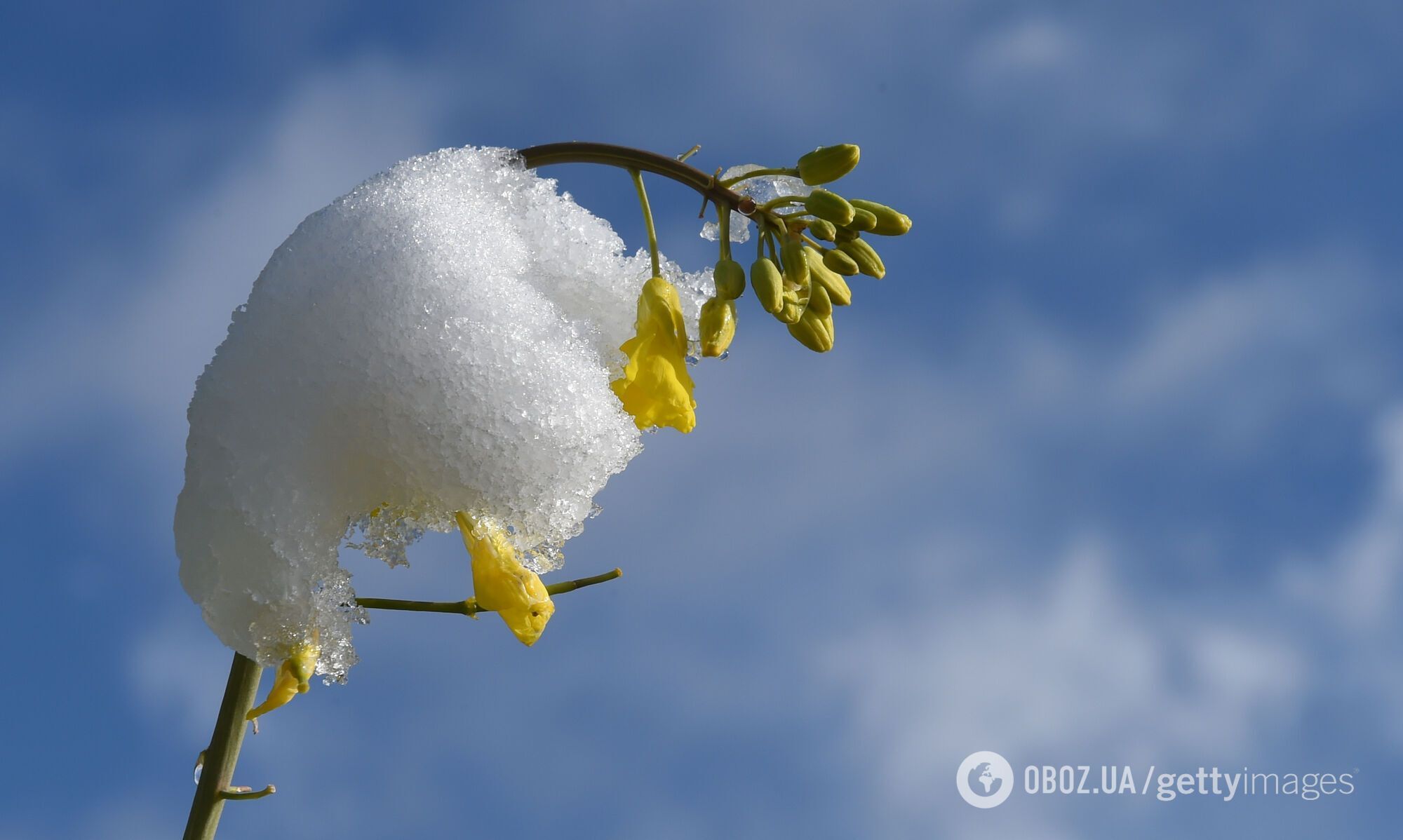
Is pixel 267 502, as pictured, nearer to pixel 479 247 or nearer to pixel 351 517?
pixel 351 517

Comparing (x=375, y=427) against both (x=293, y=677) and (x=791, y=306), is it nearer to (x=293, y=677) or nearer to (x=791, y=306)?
(x=293, y=677)

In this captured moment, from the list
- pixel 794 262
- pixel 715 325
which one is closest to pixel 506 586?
pixel 715 325

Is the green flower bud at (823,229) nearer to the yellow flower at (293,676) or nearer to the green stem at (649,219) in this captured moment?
the green stem at (649,219)

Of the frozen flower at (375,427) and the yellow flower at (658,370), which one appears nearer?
the frozen flower at (375,427)

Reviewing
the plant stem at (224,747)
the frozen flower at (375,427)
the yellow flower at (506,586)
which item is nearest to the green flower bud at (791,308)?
the frozen flower at (375,427)

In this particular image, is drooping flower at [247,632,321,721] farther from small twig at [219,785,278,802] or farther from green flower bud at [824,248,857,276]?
green flower bud at [824,248,857,276]

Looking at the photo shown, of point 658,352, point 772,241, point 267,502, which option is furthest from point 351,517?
point 772,241
